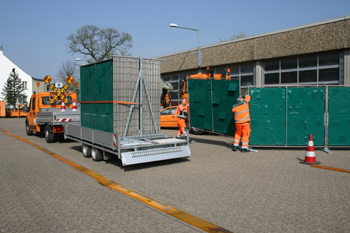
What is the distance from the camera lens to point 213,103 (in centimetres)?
1186

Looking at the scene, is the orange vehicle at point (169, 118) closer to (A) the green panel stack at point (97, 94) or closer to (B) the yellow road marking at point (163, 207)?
(A) the green panel stack at point (97, 94)

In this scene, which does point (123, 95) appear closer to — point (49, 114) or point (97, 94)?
Answer: point (97, 94)

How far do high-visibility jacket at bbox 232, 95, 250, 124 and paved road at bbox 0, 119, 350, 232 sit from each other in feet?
4.22

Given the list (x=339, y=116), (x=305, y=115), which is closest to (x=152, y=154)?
(x=305, y=115)

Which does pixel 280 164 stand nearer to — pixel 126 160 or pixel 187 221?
pixel 126 160

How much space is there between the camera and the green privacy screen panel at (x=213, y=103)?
1125cm

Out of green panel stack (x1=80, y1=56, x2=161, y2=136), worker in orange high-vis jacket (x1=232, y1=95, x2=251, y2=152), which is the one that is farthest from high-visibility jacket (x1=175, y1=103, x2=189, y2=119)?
green panel stack (x1=80, y1=56, x2=161, y2=136)

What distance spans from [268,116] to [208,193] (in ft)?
18.8

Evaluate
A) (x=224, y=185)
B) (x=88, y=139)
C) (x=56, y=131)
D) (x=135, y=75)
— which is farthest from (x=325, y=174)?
(x=56, y=131)

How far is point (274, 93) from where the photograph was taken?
10.6 m

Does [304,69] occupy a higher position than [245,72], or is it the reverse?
[245,72]

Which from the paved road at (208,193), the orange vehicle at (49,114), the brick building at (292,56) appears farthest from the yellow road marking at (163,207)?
the brick building at (292,56)

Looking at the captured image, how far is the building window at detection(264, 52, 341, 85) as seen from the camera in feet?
52.0

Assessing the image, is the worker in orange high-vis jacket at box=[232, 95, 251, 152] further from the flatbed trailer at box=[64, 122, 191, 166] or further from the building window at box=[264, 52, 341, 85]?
the building window at box=[264, 52, 341, 85]
